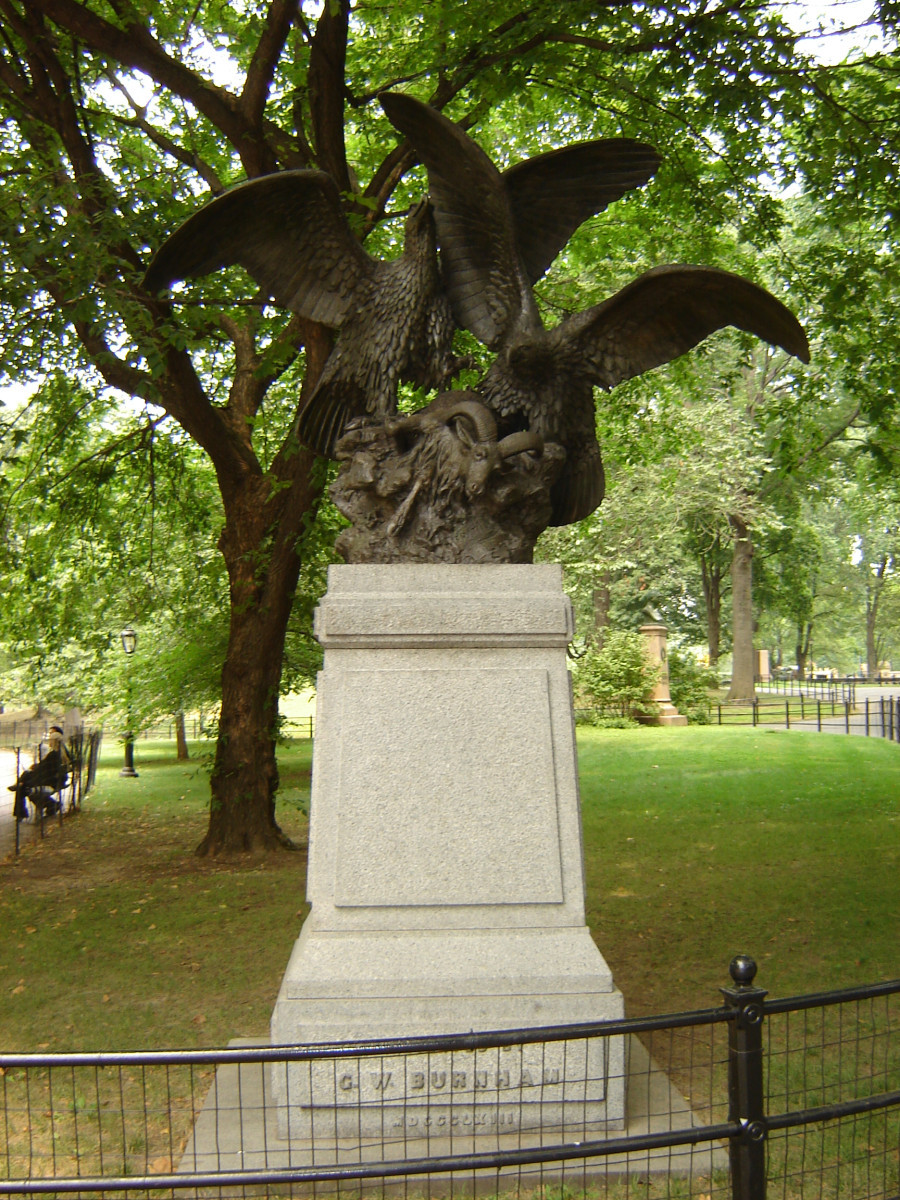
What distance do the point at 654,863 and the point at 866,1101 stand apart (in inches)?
319

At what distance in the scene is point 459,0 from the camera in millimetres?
9312

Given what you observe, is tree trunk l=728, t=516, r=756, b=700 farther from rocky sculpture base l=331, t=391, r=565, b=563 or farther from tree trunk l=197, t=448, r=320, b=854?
rocky sculpture base l=331, t=391, r=565, b=563

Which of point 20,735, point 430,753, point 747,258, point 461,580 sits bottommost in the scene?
point 20,735

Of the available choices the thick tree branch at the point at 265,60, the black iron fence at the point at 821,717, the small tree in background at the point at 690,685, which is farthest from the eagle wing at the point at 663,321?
the small tree in background at the point at 690,685

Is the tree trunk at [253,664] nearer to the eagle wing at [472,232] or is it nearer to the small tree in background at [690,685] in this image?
the eagle wing at [472,232]

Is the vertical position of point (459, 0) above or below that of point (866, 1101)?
above

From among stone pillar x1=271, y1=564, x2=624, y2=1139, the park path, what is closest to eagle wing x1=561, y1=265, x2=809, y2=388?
stone pillar x1=271, y1=564, x2=624, y2=1139

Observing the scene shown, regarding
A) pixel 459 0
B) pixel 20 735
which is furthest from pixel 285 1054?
pixel 20 735

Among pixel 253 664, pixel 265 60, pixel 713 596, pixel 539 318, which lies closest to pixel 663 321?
pixel 539 318

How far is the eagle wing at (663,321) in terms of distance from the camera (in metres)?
5.44

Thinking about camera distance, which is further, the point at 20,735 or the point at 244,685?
the point at 20,735

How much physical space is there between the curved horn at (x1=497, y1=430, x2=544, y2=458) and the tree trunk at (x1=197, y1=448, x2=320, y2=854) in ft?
19.1

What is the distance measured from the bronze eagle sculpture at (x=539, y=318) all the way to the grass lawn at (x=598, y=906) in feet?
13.2

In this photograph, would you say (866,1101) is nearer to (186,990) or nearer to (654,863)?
(186,990)
